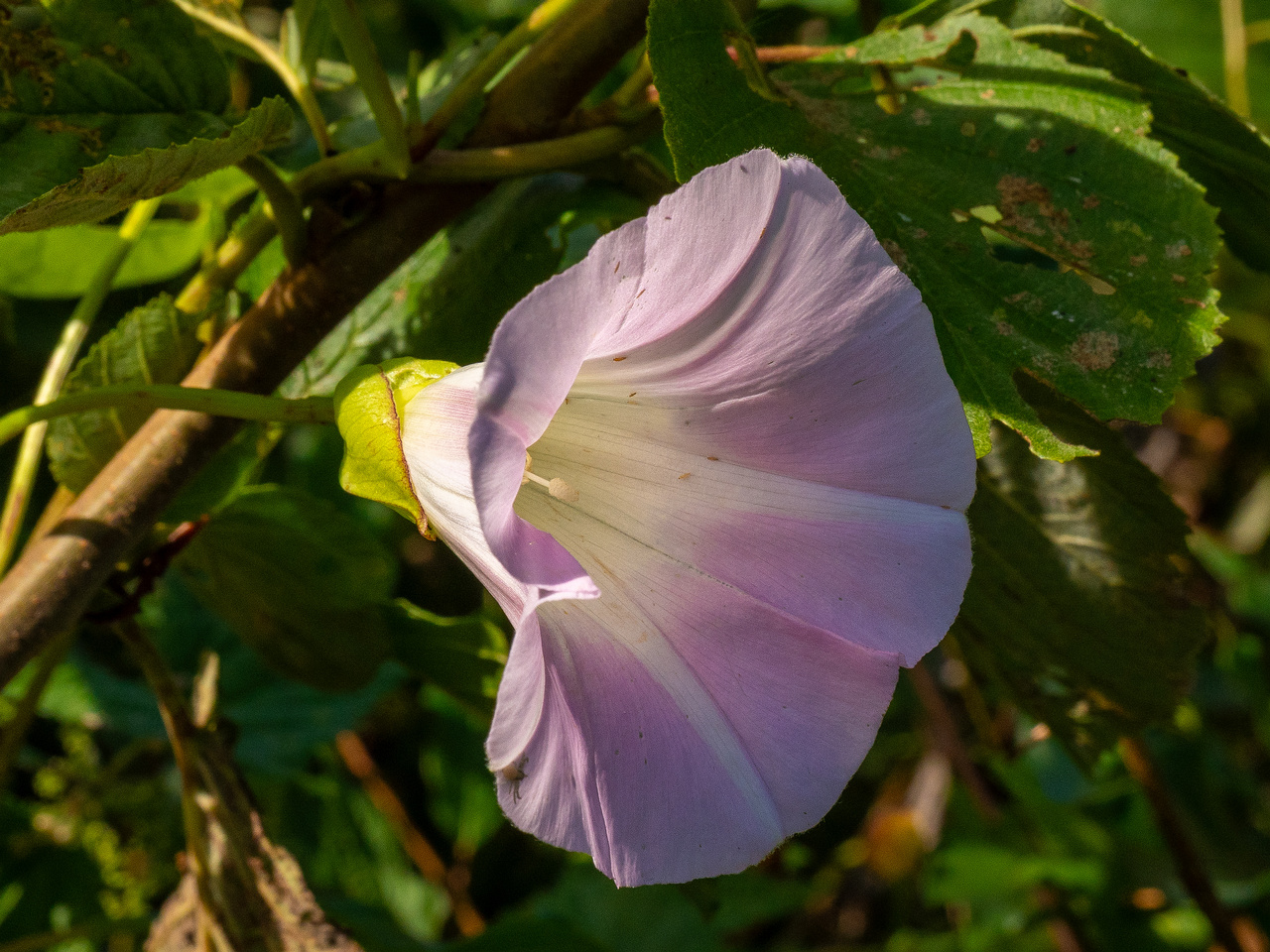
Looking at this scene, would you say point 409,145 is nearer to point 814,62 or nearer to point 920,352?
point 814,62

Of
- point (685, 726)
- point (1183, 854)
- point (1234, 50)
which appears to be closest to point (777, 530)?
point (685, 726)

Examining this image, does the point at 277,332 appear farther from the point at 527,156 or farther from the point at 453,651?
the point at 453,651

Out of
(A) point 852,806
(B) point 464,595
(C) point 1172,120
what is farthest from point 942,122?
(A) point 852,806

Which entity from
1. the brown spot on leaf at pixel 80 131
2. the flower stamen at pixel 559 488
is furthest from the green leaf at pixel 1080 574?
the brown spot on leaf at pixel 80 131

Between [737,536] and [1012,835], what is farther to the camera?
[1012,835]

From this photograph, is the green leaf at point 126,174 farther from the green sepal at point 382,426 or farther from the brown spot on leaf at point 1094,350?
the brown spot on leaf at point 1094,350
